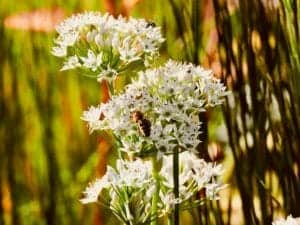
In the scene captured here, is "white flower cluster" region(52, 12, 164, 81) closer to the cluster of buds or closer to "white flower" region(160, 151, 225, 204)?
→ the cluster of buds

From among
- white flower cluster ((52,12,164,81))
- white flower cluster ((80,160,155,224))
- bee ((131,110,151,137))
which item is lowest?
white flower cluster ((80,160,155,224))

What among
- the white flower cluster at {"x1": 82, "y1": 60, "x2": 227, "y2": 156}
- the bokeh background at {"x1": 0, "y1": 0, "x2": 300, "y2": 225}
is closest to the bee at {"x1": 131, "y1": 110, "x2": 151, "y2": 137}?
the white flower cluster at {"x1": 82, "y1": 60, "x2": 227, "y2": 156}

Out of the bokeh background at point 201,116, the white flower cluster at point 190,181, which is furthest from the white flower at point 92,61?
the bokeh background at point 201,116

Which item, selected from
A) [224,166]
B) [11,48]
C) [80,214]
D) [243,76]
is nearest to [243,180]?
[224,166]

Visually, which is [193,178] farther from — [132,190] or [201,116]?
[201,116]

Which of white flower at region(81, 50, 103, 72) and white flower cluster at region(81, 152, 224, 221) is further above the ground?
white flower at region(81, 50, 103, 72)

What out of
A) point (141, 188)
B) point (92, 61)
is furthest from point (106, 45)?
point (141, 188)

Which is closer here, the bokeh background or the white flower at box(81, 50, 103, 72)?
the white flower at box(81, 50, 103, 72)

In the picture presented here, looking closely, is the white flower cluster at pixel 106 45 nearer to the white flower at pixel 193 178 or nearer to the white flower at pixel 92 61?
the white flower at pixel 92 61
